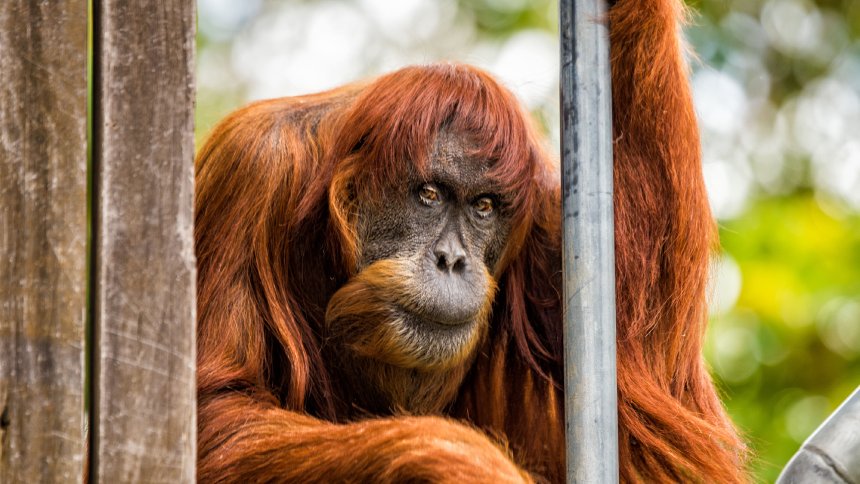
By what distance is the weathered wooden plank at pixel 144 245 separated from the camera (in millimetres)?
1816

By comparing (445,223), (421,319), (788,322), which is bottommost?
(788,322)

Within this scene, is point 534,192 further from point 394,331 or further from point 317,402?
point 317,402

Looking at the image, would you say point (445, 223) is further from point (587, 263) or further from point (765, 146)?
point (765, 146)

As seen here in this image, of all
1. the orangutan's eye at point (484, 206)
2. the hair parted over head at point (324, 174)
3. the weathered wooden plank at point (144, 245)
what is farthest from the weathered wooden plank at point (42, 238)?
the orangutan's eye at point (484, 206)

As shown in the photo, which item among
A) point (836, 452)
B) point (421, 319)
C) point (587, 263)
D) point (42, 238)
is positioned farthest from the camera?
point (421, 319)

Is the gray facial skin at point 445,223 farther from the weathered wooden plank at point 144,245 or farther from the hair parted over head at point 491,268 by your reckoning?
the weathered wooden plank at point 144,245

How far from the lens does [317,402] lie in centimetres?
320

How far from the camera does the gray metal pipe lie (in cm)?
201

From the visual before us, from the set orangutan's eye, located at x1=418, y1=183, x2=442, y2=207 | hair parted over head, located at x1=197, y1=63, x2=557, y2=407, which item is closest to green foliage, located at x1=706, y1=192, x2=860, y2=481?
hair parted over head, located at x1=197, y1=63, x2=557, y2=407

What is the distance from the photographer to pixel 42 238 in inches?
71.3

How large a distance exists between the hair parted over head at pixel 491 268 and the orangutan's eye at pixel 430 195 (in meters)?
0.07

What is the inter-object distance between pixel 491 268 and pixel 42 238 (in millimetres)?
1688

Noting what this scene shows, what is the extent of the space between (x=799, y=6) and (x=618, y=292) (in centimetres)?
579

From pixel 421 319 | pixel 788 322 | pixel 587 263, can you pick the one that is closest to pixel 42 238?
pixel 587 263
